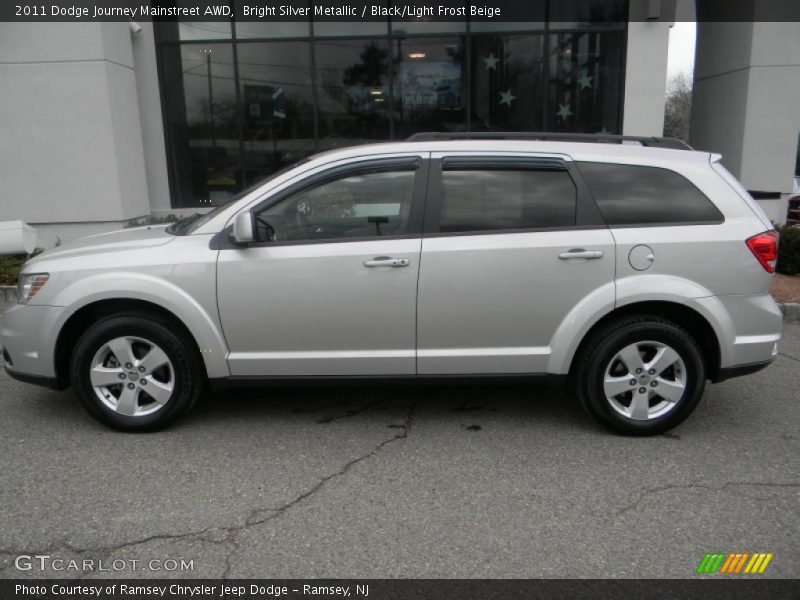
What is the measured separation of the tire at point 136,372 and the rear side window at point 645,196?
9.21 feet

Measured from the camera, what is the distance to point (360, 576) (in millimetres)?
2773

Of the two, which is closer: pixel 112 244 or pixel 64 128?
pixel 112 244

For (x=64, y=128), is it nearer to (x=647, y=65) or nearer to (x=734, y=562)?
(x=647, y=65)

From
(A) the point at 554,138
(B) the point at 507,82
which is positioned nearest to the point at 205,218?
(A) the point at 554,138

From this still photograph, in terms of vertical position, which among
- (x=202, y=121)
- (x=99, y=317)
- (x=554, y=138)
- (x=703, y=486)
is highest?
(x=202, y=121)

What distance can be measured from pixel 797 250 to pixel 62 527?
896 cm

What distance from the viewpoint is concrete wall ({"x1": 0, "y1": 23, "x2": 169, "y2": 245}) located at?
9.68m

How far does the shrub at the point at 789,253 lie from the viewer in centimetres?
856

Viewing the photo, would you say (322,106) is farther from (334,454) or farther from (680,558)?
(680,558)

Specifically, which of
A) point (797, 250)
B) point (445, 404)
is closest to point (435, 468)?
point (445, 404)

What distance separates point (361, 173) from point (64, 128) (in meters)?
7.79

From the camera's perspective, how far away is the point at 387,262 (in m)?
3.93

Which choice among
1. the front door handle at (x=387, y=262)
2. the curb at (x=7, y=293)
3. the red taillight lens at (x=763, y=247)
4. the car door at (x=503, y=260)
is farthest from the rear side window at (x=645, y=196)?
the curb at (x=7, y=293)

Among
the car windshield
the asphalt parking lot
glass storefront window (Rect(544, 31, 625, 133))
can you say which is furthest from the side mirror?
glass storefront window (Rect(544, 31, 625, 133))
